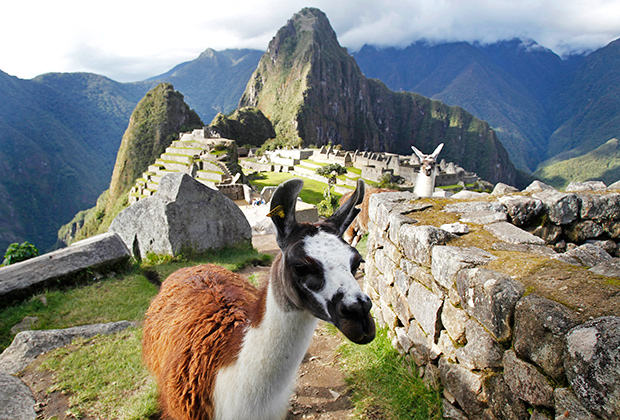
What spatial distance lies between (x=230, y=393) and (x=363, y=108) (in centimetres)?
20646

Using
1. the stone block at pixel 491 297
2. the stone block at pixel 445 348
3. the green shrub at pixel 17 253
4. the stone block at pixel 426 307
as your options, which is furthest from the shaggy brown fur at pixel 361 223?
the green shrub at pixel 17 253

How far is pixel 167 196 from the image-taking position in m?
8.17

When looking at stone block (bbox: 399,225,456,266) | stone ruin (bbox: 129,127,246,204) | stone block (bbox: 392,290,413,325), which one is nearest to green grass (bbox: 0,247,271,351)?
stone block (bbox: 392,290,413,325)

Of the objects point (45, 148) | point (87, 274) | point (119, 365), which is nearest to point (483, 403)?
point (119, 365)

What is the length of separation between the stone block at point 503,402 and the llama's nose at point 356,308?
4.29ft

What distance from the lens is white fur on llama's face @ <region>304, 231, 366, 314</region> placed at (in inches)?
58.6

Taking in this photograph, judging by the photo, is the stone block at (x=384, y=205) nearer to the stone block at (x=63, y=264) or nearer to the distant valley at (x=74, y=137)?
the stone block at (x=63, y=264)

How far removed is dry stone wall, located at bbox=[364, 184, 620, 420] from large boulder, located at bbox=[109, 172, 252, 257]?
5.46 metres

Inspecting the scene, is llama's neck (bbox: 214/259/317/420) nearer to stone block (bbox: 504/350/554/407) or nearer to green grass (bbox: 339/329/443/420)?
stone block (bbox: 504/350/554/407)

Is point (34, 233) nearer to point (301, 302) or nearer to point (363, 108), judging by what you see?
point (301, 302)

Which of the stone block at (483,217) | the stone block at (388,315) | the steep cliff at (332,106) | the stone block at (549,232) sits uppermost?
the steep cliff at (332,106)

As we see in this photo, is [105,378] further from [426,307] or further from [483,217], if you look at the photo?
[483,217]

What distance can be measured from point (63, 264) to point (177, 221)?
2508 mm

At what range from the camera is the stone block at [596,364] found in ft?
4.40
